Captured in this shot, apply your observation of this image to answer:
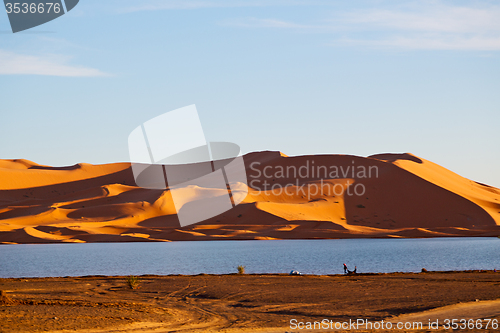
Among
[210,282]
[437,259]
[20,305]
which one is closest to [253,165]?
[437,259]

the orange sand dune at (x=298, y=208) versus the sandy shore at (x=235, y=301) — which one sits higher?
the sandy shore at (x=235, y=301)

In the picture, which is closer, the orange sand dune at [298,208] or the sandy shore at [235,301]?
the sandy shore at [235,301]

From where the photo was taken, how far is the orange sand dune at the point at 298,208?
6994cm

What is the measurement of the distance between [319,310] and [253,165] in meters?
95.8

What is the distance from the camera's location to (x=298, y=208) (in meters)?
80.5

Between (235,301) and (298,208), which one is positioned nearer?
(235,301)

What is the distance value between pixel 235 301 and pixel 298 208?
62.6m

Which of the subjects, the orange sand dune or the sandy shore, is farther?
the orange sand dune

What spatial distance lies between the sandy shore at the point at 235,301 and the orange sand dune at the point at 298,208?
43.6 metres

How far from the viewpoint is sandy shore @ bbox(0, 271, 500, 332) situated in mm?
14227

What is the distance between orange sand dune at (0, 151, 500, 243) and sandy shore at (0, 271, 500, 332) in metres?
43.6

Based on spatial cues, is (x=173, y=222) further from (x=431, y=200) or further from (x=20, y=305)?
(x=20, y=305)

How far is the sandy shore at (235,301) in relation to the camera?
14.2 metres

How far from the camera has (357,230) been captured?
72188mm
